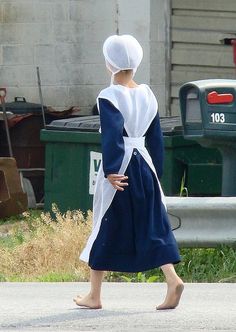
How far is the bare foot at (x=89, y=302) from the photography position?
6.97 metres

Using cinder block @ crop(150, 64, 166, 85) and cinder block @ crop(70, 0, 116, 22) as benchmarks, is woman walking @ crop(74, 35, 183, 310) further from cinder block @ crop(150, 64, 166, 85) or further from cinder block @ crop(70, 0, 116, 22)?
cinder block @ crop(70, 0, 116, 22)

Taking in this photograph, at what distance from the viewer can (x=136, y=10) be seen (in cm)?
1434

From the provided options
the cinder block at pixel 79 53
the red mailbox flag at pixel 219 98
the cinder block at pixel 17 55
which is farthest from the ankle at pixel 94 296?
the cinder block at pixel 17 55

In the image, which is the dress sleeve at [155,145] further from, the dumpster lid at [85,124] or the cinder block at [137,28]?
the cinder block at [137,28]

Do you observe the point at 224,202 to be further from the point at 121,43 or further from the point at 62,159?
the point at 62,159

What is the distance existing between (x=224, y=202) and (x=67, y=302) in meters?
1.71

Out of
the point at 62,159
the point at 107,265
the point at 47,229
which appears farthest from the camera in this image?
the point at 62,159

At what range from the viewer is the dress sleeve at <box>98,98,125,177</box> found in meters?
6.66

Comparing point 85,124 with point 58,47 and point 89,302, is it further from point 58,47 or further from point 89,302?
point 89,302

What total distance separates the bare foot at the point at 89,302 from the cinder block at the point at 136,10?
25.2 feet

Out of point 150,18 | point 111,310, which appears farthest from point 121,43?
point 150,18

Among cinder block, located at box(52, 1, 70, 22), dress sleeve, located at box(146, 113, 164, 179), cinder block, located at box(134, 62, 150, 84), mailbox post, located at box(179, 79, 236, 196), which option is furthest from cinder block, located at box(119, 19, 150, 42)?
dress sleeve, located at box(146, 113, 164, 179)

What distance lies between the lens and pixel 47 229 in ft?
32.8

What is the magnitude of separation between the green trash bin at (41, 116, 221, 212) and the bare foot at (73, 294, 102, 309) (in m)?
3.58
